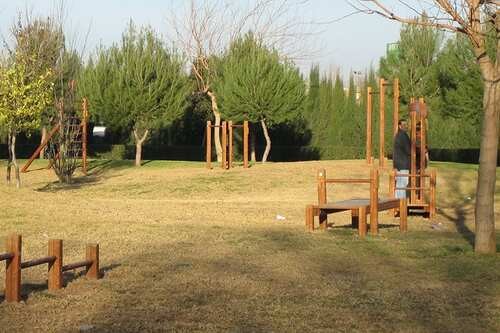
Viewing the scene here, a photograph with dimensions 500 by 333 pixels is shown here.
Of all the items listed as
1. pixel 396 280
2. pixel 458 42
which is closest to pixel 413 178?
pixel 396 280

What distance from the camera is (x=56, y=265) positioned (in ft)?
28.1

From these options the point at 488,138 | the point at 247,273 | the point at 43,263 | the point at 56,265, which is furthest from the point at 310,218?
the point at 43,263

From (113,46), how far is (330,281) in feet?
112

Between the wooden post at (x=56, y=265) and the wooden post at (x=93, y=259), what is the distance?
617 millimetres

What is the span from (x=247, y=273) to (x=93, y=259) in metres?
1.70

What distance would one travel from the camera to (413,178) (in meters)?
17.9

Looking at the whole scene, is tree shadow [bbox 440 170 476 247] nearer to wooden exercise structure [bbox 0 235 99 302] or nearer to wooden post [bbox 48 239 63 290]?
wooden exercise structure [bbox 0 235 99 302]

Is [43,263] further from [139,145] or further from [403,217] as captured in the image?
[139,145]

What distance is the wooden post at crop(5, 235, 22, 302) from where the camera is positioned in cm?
791

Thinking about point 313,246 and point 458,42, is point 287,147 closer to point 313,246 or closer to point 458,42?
point 458,42

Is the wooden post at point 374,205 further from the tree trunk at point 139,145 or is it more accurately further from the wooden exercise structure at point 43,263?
the tree trunk at point 139,145

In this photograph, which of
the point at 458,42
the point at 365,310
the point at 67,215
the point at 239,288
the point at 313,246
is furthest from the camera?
the point at 458,42

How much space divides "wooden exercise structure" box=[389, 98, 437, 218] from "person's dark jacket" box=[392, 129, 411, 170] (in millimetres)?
106

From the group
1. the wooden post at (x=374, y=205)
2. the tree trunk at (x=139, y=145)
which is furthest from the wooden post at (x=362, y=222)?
the tree trunk at (x=139, y=145)
